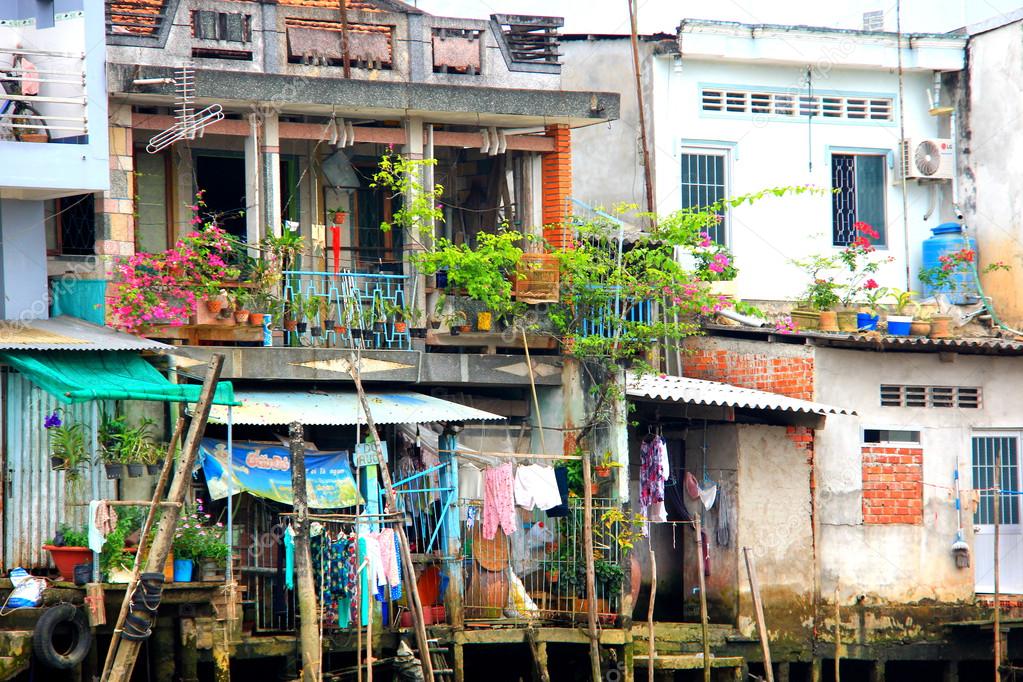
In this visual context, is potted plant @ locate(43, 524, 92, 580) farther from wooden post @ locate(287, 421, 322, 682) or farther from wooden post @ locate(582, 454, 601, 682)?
wooden post @ locate(582, 454, 601, 682)

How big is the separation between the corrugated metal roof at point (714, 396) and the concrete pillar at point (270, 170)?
4.13 meters

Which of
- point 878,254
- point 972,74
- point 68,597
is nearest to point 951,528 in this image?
point 878,254

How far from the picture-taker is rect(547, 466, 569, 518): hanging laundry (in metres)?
18.0

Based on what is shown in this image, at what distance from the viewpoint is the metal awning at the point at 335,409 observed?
55.1 feet

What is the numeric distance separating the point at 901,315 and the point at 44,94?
10614 mm

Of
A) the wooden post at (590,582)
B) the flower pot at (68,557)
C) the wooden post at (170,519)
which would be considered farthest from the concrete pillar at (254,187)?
the wooden post at (590,582)

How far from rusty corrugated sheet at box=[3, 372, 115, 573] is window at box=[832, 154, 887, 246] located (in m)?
10.6

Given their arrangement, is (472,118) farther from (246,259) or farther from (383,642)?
(383,642)

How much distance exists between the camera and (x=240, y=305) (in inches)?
675

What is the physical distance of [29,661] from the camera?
47.7 feet

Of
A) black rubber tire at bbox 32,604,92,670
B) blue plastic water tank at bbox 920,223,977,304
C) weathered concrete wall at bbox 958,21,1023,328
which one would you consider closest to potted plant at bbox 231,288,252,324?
black rubber tire at bbox 32,604,92,670

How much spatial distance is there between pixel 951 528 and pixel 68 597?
9.92 m

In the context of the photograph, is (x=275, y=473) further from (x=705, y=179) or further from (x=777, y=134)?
(x=777, y=134)

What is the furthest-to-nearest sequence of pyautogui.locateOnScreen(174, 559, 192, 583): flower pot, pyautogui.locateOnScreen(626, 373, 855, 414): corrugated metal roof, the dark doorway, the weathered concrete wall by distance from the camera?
1. the weathered concrete wall
2. the dark doorway
3. pyautogui.locateOnScreen(626, 373, 855, 414): corrugated metal roof
4. pyautogui.locateOnScreen(174, 559, 192, 583): flower pot
